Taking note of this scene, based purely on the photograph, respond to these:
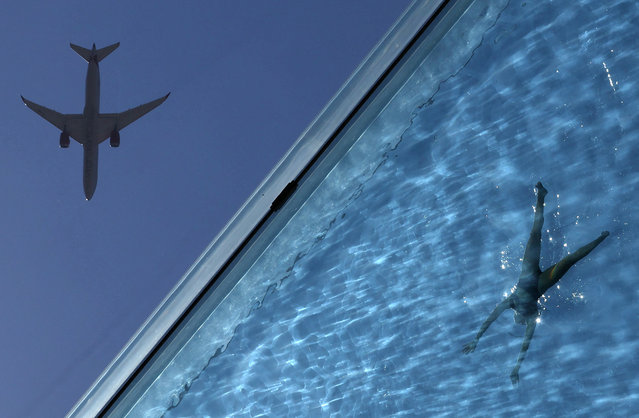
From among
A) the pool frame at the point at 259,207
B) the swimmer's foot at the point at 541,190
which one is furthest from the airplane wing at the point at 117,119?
the swimmer's foot at the point at 541,190

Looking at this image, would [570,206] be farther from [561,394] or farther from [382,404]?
[382,404]

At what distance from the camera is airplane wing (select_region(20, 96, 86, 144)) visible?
22.7 meters

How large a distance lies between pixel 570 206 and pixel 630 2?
720 millimetres

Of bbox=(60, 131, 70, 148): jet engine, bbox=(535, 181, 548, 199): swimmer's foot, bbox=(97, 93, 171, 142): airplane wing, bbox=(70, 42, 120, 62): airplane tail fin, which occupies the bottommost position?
bbox=(535, 181, 548, 199): swimmer's foot

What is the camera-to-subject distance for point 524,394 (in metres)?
2.08

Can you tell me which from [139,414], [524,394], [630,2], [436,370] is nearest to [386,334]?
[436,370]

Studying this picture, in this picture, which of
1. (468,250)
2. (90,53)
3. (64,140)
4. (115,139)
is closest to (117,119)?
(115,139)

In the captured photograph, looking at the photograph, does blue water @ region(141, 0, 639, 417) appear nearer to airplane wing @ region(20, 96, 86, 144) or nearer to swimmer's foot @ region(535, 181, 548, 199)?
swimmer's foot @ region(535, 181, 548, 199)

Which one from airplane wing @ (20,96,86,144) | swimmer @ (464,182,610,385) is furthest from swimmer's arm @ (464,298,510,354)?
airplane wing @ (20,96,86,144)

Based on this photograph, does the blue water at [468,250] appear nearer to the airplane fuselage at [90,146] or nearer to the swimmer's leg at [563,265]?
the swimmer's leg at [563,265]

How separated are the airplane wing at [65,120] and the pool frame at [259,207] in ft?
70.5

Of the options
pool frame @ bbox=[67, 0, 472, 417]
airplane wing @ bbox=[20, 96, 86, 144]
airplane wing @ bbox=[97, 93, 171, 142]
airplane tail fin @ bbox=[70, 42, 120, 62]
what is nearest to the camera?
pool frame @ bbox=[67, 0, 472, 417]

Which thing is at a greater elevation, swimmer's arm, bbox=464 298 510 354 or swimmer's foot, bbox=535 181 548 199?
swimmer's foot, bbox=535 181 548 199

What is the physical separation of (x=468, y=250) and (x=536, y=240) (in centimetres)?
22
